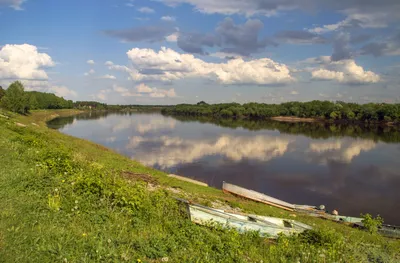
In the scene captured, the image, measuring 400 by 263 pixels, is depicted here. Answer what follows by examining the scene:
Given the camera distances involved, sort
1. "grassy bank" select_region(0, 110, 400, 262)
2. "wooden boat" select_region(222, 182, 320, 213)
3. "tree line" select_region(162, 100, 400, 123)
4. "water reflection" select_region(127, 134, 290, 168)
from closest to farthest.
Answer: "grassy bank" select_region(0, 110, 400, 262), "wooden boat" select_region(222, 182, 320, 213), "water reflection" select_region(127, 134, 290, 168), "tree line" select_region(162, 100, 400, 123)

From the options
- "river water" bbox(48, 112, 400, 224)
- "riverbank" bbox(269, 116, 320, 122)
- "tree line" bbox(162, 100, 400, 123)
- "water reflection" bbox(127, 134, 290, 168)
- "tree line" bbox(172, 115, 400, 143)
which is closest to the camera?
"river water" bbox(48, 112, 400, 224)

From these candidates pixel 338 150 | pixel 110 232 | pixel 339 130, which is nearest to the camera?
pixel 110 232

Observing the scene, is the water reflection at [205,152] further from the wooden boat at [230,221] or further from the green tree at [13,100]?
the green tree at [13,100]

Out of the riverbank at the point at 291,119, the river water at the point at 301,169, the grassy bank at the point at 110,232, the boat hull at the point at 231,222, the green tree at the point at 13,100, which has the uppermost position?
the green tree at the point at 13,100

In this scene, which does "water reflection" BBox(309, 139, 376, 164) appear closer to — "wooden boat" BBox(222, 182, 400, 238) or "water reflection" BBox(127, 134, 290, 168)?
"water reflection" BBox(127, 134, 290, 168)

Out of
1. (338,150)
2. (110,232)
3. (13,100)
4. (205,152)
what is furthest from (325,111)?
(110,232)

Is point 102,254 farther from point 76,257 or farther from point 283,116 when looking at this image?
point 283,116

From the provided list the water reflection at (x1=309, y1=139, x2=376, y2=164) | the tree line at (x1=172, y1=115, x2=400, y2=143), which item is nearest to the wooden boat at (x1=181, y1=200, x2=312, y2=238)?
the water reflection at (x1=309, y1=139, x2=376, y2=164)

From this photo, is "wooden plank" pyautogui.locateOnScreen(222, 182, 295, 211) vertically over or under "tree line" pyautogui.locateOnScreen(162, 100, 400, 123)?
under

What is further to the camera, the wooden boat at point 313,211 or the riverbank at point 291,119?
the riverbank at point 291,119

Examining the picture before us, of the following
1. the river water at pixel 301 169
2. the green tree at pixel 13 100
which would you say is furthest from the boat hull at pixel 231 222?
the green tree at pixel 13 100

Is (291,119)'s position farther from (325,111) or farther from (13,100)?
(13,100)

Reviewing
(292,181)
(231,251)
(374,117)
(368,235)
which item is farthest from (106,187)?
(374,117)

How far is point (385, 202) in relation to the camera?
954 inches
